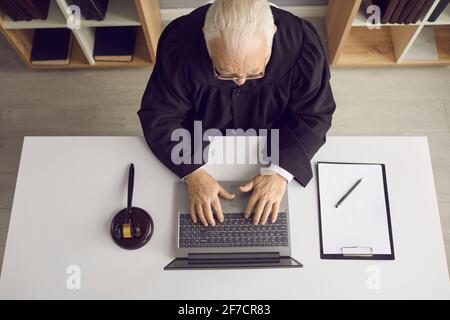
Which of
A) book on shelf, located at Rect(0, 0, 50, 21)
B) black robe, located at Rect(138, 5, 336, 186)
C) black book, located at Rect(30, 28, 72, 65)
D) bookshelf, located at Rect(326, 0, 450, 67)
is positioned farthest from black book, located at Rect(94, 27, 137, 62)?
bookshelf, located at Rect(326, 0, 450, 67)

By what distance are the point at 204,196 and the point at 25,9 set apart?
1.22 meters

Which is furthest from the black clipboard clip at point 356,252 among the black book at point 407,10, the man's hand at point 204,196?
the black book at point 407,10

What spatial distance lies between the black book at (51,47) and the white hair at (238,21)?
1353 millimetres

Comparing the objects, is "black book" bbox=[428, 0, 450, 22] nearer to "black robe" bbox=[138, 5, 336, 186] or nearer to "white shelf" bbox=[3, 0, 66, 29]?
"black robe" bbox=[138, 5, 336, 186]

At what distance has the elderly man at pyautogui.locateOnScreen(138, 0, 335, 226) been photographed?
1118 millimetres

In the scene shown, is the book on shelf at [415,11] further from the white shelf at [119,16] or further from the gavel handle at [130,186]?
the gavel handle at [130,186]

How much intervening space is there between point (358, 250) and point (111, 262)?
654 millimetres

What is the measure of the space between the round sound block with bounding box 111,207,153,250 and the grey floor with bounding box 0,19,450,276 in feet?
3.06

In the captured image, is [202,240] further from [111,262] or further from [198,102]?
[198,102]

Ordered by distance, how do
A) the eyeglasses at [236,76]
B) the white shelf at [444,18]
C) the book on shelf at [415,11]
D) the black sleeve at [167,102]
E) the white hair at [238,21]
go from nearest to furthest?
the white hair at [238,21], the eyeglasses at [236,76], the black sleeve at [167,102], the book on shelf at [415,11], the white shelf at [444,18]

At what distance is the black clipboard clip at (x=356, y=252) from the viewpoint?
110cm

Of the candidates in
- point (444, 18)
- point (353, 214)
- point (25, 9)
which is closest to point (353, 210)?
point (353, 214)

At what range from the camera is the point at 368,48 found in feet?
6.82

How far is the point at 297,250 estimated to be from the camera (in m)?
1.11
